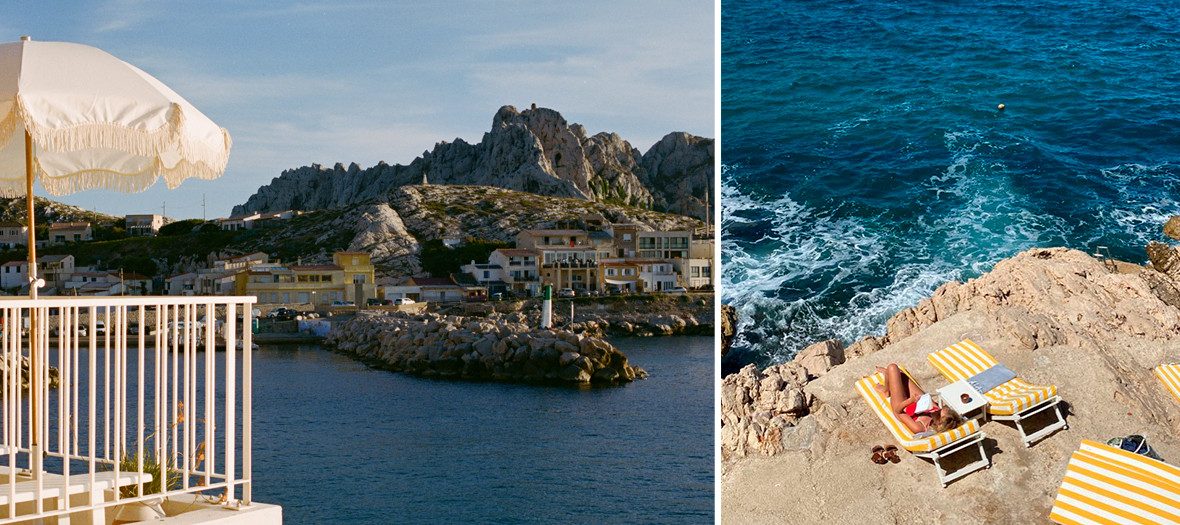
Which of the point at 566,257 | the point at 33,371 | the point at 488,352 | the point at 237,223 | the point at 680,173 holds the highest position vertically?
the point at 680,173

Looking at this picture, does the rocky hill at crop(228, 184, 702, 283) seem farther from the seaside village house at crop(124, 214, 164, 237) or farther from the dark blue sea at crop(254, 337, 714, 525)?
the dark blue sea at crop(254, 337, 714, 525)

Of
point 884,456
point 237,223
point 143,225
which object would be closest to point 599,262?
point 237,223

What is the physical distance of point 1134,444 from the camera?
4672 mm

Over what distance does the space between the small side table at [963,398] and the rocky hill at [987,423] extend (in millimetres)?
246

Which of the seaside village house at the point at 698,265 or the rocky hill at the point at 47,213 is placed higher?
the rocky hill at the point at 47,213

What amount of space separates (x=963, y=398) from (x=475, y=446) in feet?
63.3

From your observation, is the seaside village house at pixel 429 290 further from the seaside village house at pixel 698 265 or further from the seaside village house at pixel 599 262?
the seaside village house at pixel 698 265

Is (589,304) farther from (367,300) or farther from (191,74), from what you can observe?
(191,74)

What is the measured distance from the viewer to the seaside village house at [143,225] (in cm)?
3133

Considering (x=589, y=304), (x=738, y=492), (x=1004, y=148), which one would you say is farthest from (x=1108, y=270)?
(x=589, y=304)

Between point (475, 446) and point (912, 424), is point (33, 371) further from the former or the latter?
point (475, 446)

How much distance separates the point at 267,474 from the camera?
1883 cm

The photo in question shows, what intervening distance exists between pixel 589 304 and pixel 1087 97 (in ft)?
89.5

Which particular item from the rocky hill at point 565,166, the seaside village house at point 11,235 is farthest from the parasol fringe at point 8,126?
the rocky hill at point 565,166
